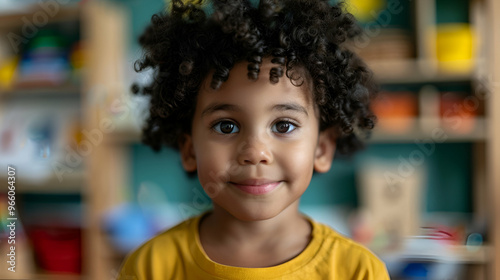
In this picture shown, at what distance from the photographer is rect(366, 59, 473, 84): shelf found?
1828 millimetres

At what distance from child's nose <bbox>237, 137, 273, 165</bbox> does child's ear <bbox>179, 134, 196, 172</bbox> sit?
0.59 ft

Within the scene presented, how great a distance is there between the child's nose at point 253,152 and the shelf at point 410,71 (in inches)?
49.4

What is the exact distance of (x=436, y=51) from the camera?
1.86 meters

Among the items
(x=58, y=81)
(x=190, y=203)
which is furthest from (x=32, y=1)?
(x=190, y=203)

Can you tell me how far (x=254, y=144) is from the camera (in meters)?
0.67

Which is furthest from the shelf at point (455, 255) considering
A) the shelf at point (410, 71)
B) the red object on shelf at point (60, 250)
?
the red object on shelf at point (60, 250)

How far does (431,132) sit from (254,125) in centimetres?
136

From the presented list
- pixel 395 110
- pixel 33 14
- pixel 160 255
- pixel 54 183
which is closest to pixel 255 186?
pixel 160 255

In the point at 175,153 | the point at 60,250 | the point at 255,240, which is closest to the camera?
the point at 255,240

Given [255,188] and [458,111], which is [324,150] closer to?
[255,188]

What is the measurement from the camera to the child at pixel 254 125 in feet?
2.27

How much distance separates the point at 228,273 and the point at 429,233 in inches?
57.2

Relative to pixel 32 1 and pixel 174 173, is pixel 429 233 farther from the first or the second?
pixel 32 1

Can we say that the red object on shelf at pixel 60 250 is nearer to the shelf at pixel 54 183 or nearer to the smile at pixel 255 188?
the shelf at pixel 54 183
